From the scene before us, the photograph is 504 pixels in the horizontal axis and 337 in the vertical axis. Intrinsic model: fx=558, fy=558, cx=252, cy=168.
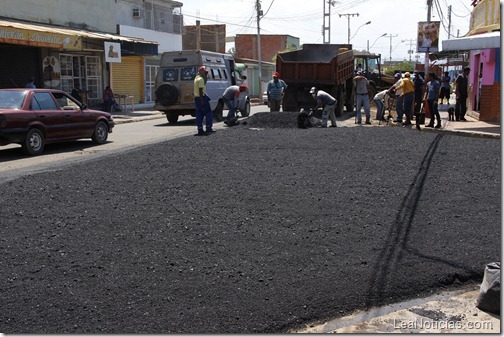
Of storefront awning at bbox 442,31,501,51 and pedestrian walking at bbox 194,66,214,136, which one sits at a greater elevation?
storefront awning at bbox 442,31,501,51

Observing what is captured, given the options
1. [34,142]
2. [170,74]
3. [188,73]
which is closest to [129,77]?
[170,74]

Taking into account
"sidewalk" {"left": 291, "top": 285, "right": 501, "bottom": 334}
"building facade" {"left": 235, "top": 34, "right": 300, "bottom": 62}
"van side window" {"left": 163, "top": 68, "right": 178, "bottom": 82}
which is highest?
"building facade" {"left": 235, "top": 34, "right": 300, "bottom": 62}

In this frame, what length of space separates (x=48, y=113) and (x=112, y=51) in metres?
15.2

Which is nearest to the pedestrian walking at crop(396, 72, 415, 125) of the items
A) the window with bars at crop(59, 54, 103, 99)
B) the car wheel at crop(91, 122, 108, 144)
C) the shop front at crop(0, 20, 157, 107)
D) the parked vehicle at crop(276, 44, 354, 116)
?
the parked vehicle at crop(276, 44, 354, 116)

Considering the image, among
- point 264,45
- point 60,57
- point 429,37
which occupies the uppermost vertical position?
point 264,45

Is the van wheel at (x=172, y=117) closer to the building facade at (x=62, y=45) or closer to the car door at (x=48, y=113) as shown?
the building facade at (x=62, y=45)

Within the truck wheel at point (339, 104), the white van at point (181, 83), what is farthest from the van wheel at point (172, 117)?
the truck wheel at point (339, 104)

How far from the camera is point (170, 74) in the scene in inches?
795

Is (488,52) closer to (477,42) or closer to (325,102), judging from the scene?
(477,42)

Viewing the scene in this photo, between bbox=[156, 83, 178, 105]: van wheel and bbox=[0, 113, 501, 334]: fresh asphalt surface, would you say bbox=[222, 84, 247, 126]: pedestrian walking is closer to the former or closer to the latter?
bbox=[156, 83, 178, 105]: van wheel

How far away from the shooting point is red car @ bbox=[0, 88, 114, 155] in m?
12.0

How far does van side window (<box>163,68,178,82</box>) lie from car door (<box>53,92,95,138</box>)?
6.02m

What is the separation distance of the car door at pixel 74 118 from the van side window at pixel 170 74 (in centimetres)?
602

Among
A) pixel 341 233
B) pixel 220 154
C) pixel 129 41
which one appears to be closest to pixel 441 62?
pixel 129 41
